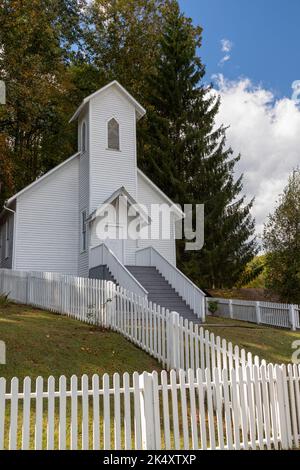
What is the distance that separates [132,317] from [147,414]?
5.81 meters

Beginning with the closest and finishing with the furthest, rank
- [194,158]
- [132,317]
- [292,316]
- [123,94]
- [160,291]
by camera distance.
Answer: [132,317] < [160,291] < [292,316] < [123,94] < [194,158]

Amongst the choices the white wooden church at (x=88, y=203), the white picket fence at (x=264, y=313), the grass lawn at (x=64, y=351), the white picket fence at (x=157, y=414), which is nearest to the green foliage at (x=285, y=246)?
the white picket fence at (x=264, y=313)

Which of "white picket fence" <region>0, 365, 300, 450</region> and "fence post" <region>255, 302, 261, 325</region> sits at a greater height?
"fence post" <region>255, 302, 261, 325</region>

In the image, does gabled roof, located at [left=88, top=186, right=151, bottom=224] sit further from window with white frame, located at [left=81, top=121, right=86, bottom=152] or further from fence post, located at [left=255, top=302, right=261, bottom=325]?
fence post, located at [left=255, top=302, right=261, bottom=325]

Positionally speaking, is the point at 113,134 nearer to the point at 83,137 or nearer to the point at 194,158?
the point at 83,137

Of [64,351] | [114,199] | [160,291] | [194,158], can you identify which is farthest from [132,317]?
[194,158]

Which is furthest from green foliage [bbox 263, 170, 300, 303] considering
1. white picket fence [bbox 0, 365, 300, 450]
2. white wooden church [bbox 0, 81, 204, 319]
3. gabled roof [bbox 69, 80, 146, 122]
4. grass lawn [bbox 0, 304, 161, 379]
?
white picket fence [bbox 0, 365, 300, 450]

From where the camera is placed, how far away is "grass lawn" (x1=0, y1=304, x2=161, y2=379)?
29.3 ft

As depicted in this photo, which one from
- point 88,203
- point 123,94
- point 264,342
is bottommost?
point 264,342

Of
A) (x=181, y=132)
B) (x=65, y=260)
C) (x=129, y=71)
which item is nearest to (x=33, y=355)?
(x=65, y=260)

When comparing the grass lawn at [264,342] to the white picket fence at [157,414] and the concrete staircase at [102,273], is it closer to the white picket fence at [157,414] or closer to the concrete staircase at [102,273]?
the concrete staircase at [102,273]

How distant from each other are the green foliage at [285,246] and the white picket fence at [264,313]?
301 cm

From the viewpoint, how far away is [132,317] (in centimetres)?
1172

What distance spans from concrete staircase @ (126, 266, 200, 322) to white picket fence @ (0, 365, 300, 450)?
30.1ft
